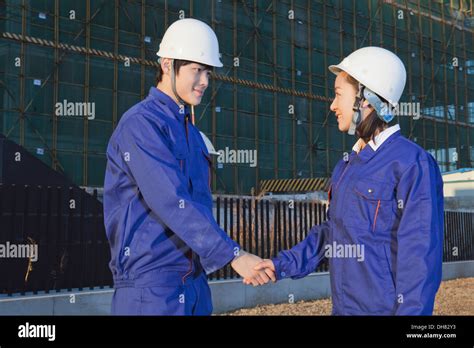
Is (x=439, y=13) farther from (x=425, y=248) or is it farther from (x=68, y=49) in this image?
(x=425, y=248)

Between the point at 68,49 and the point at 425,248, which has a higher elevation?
the point at 68,49

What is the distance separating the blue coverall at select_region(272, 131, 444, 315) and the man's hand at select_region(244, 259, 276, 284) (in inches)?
12.4

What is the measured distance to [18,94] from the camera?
72.4 ft

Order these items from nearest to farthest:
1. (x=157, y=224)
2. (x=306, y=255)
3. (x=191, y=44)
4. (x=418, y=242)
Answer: (x=418, y=242) → (x=157, y=224) → (x=191, y=44) → (x=306, y=255)

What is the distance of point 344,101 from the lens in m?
3.27

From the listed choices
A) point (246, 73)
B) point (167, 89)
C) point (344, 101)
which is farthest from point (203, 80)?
point (246, 73)

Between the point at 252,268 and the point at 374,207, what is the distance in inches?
23.8

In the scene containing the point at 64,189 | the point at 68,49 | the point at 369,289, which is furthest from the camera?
the point at 68,49

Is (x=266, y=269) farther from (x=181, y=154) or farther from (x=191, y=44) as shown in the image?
(x=191, y=44)

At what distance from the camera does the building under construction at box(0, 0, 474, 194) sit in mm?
22750

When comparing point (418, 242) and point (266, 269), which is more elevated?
point (418, 242)

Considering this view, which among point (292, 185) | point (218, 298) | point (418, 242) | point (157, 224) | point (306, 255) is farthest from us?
point (292, 185)

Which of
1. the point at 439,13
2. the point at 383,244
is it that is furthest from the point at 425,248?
the point at 439,13
